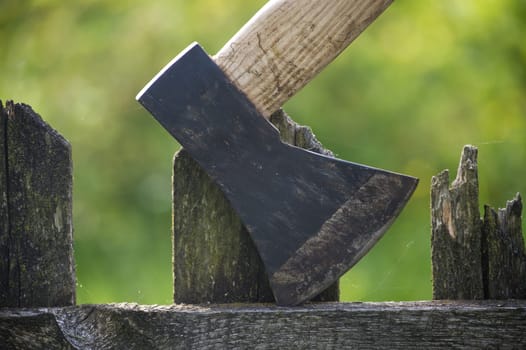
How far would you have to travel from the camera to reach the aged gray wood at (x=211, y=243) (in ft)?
5.69

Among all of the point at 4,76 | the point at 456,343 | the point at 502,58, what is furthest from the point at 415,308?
the point at 4,76

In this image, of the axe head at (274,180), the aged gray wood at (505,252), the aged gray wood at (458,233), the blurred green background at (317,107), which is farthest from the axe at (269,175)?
the blurred green background at (317,107)

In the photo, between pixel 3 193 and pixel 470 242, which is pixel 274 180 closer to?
pixel 470 242

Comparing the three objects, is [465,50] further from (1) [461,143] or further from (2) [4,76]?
(2) [4,76]

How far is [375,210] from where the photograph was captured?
5.52ft

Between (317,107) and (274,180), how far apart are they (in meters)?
1.47

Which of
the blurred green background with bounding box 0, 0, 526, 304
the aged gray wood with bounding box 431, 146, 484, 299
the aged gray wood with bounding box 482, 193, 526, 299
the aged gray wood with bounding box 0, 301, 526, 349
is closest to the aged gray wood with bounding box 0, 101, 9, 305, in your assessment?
the aged gray wood with bounding box 0, 301, 526, 349

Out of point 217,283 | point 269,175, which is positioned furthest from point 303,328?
point 269,175

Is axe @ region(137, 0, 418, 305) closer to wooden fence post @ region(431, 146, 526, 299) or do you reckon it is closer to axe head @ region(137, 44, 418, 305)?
axe head @ region(137, 44, 418, 305)

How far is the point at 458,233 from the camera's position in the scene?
1.77 meters

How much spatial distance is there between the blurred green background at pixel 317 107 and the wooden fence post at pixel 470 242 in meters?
1.18

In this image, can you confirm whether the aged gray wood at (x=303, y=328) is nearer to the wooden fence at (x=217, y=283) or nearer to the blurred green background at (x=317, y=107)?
the wooden fence at (x=217, y=283)

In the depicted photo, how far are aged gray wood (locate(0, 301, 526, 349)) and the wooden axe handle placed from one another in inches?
17.9

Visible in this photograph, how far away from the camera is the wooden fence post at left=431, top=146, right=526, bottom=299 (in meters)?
1.77
